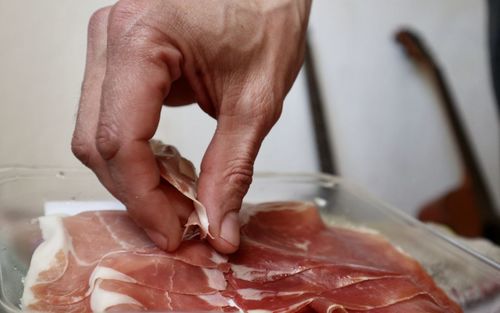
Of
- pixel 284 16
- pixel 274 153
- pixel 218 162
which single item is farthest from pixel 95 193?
pixel 274 153

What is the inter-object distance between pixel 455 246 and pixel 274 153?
0.88 metres

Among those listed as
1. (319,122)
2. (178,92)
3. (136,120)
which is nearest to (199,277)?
(136,120)

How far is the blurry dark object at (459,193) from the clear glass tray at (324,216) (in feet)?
2.44

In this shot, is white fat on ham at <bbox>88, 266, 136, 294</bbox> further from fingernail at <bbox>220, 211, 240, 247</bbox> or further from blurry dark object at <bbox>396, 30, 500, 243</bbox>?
blurry dark object at <bbox>396, 30, 500, 243</bbox>

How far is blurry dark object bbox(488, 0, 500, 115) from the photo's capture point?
1.48 m

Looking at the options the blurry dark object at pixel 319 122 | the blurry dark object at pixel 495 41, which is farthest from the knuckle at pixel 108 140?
the blurry dark object at pixel 319 122

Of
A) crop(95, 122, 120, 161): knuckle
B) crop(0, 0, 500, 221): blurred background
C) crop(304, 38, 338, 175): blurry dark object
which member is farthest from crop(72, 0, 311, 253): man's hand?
crop(304, 38, 338, 175): blurry dark object

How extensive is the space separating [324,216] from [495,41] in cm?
69

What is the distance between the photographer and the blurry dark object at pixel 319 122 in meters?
1.98

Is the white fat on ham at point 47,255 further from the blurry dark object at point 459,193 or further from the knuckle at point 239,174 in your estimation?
the blurry dark object at point 459,193

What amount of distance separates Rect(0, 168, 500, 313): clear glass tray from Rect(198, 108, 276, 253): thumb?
0.27 m

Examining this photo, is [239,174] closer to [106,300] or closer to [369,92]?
[106,300]

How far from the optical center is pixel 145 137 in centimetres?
77

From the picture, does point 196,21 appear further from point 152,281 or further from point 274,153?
point 274,153
